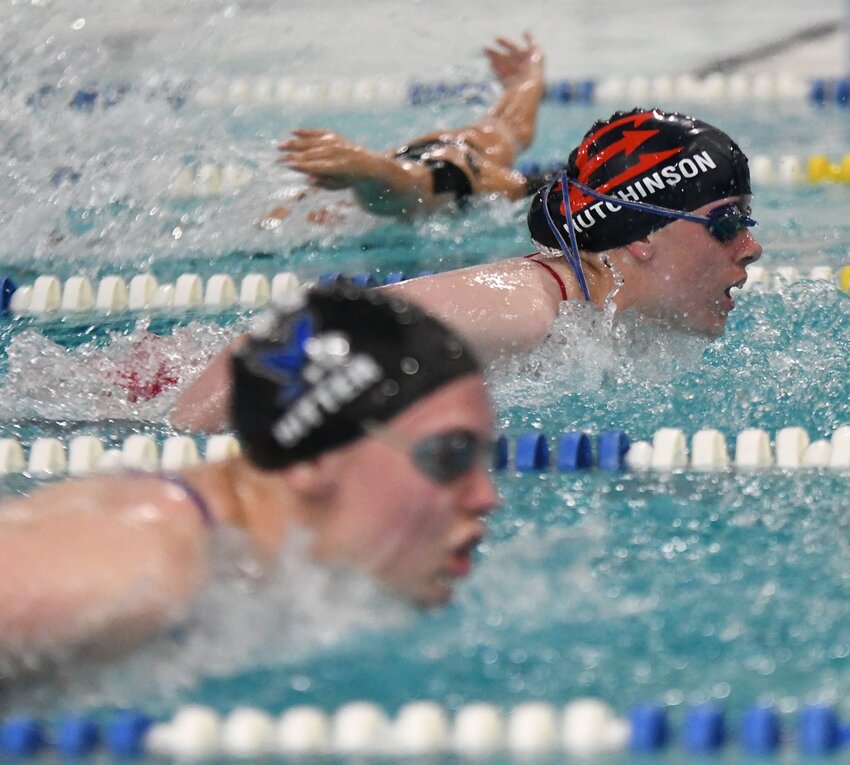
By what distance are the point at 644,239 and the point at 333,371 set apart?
1505 mm

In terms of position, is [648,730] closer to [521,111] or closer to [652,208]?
[652,208]

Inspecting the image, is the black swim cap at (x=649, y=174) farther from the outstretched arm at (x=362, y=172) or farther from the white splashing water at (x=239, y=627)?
the white splashing water at (x=239, y=627)

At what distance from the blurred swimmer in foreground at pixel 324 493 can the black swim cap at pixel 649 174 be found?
140cm

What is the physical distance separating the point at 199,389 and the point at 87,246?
1.56 m

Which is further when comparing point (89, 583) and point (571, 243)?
point (571, 243)

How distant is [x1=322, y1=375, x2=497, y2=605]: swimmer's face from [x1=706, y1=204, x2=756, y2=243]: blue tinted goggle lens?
4.76ft

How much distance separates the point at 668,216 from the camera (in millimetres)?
3066

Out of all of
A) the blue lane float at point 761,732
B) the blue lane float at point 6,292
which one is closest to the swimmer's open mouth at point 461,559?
the blue lane float at point 761,732

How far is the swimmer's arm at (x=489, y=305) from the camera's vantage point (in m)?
2.94

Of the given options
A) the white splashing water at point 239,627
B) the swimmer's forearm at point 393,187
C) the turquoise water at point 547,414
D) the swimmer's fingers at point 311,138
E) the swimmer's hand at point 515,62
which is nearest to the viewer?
the white splashing water at point 239,627

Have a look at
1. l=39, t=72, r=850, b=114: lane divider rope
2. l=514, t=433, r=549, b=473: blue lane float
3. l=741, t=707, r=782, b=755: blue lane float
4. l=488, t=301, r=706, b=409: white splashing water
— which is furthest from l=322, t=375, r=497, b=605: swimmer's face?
l=39, t=72, r=850, b=114: lane divider rope

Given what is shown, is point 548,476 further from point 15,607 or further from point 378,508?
point 15,607

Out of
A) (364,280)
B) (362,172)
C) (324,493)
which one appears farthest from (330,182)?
(324,493)

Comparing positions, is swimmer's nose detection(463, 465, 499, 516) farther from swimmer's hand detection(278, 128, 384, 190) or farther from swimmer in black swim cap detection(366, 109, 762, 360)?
swimmer's hand detection(278, 128, 384, 190)
